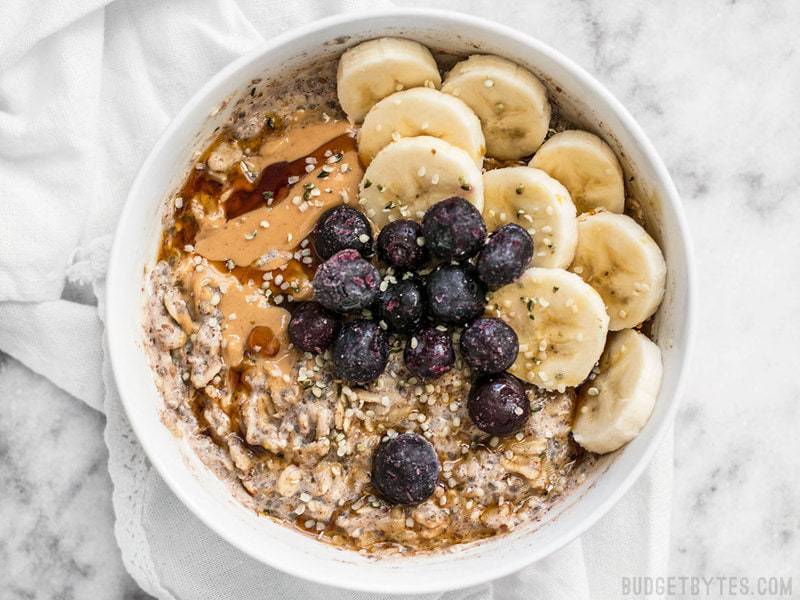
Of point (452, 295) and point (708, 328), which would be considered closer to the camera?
point (452, 295)

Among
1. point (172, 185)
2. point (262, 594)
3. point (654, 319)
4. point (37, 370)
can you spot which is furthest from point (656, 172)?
point (37, 370)

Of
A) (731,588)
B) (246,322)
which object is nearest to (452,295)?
(246,322)

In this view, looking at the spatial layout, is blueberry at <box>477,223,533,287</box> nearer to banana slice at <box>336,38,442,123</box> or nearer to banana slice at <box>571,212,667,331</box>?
banana slice at <box>571,212,667,331</box>

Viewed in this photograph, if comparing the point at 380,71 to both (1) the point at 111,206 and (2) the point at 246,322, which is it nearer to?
(2) the point at 246,322

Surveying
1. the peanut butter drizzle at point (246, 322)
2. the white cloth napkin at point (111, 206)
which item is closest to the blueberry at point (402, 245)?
the peanut butter drizzle at point (246, 322)

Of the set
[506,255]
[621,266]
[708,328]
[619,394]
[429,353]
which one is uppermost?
[506,255]

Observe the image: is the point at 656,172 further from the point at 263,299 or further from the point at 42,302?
the point at 42,302

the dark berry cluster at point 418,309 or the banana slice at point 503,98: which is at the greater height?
the banana slice at point 503,98

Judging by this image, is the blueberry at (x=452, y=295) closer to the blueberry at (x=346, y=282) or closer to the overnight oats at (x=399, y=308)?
the overnight oats at (x=399, y=308)
